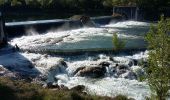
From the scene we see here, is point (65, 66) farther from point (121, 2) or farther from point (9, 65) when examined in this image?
point (121, 2)

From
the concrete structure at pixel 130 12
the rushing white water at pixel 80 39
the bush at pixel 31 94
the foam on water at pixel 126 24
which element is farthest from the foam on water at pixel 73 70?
the concrete structure at pixel 130 12

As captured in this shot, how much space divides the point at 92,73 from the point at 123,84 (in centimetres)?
317

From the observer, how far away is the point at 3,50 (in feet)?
121

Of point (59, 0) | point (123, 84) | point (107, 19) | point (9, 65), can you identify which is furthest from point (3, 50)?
point (59, 0)

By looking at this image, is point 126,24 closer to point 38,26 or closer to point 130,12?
point 130,12

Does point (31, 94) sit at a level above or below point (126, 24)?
above

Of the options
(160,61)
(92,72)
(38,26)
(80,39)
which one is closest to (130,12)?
(38,26)

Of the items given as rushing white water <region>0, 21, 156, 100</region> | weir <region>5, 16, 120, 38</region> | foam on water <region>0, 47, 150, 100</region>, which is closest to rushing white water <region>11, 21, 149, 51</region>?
rushing white water <region>0, 21, 156, 100</region>

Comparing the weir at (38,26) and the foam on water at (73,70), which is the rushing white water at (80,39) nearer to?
the weir at (38,26)

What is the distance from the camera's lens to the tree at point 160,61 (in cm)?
1672

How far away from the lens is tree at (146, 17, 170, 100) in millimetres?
16719

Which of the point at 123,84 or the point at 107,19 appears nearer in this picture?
the point at 123,84

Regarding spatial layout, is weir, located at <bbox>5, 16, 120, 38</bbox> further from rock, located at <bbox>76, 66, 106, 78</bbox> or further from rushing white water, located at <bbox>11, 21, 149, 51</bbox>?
rock, located at <bbox>76, 66, 106, 78</bbox>

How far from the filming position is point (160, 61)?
55.3 ft
